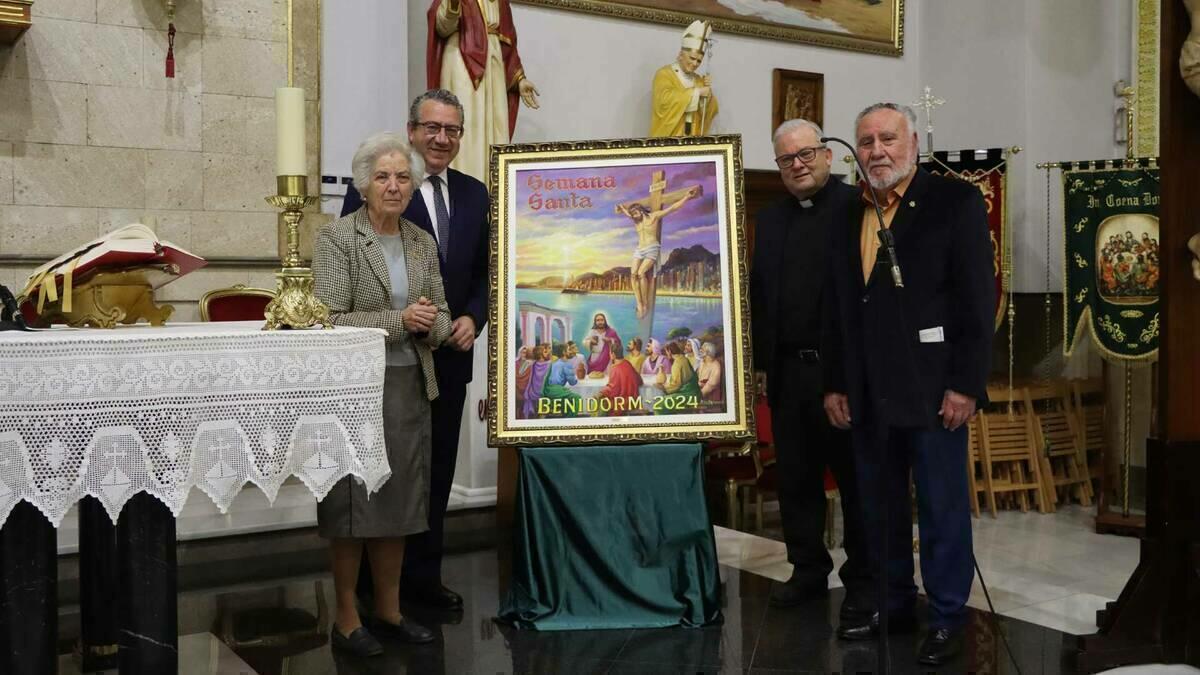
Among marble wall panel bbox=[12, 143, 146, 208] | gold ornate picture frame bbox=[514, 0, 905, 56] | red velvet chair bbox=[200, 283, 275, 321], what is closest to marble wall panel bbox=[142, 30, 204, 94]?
marble wall panel bbox=[12, 143, 146, 208]

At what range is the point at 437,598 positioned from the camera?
4.30 m

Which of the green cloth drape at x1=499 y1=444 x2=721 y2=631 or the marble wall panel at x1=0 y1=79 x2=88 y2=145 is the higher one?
the marble wall panel at x1=0 y1=79 x2=88 y2=145

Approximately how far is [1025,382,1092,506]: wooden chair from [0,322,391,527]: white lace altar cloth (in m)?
5.24

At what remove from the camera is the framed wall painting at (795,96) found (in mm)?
7598

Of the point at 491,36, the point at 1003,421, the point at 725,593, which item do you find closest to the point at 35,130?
the point at 491,36

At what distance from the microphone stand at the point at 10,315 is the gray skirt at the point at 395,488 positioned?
3.43 feet

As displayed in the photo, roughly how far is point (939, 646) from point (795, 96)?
191 inches

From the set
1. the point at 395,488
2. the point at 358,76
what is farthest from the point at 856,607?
the point at 358,76

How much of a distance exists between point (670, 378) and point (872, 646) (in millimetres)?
1181

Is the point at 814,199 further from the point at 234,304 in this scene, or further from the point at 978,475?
the point at 978,475

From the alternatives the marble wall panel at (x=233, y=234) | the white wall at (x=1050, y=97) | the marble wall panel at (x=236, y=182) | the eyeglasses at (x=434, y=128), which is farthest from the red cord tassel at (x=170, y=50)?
the white wall at (x=1050, y=97)

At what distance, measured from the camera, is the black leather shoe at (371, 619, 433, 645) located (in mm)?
3803

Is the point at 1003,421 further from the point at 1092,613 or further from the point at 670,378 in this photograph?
the point at 670,378

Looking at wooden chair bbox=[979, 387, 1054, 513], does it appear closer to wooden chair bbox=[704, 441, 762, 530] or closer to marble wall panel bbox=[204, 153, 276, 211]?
wooden chair bbox=[704, 441, 762, 530]
